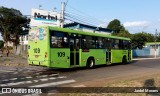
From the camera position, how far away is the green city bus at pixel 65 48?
55.5ft

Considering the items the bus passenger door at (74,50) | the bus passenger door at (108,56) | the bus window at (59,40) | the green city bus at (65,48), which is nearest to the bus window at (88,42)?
the green city bus at (65,48)

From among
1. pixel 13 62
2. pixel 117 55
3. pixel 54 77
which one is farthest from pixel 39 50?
pixel 13 62

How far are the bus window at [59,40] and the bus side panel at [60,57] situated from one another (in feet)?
0.88

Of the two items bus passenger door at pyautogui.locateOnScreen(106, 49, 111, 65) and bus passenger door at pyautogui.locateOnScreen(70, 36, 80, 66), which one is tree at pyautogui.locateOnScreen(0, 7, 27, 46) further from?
bus passenger door at pyautogui.locateOnScreen(70, 36, 80, 66)

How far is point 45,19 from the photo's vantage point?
41.1 m

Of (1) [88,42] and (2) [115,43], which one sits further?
(2) [115,43]

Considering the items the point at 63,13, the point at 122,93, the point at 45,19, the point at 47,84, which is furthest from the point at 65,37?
the point at 45,19

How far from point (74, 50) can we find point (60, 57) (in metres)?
1.74

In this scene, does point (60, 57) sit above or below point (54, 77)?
above

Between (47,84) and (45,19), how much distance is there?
95.5 ft

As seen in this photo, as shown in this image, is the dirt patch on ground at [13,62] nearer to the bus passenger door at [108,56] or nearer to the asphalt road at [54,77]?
the asphalt road at [54,77]

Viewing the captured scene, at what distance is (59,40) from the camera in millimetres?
17531

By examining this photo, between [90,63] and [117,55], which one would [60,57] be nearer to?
[90,63]

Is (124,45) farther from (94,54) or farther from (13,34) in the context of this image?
(13,34)
